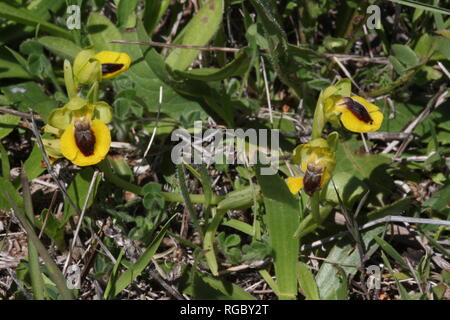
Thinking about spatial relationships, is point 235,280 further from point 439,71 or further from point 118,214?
point 439,71

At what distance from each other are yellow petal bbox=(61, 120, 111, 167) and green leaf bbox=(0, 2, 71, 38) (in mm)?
1010

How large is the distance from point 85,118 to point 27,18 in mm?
1032

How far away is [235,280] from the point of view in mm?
3191

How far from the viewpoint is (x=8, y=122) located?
3408 mm

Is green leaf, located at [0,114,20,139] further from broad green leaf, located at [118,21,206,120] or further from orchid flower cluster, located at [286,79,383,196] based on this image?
orchid flower cluster, located at [286,79,383,196]

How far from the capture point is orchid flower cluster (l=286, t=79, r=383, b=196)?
2.72 m

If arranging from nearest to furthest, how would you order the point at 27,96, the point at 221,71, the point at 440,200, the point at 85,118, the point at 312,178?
the point at 312,178, the point at 85,118, the point at 440,200, the point at 221,71, the point at 27,96

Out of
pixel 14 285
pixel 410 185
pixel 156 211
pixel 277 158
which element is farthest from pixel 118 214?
pixel 410 185

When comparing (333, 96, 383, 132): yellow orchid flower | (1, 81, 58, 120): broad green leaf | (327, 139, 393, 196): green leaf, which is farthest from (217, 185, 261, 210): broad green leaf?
(1, 81, 58, 120): broad green leaf

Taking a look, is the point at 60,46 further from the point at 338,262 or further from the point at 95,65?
the point at 338,262

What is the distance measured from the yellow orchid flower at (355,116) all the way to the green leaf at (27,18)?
172 cm

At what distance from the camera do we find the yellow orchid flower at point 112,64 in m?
2.97

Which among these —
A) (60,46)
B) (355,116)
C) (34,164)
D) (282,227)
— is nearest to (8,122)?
(34,164)

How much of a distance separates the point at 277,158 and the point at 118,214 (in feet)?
2.94
